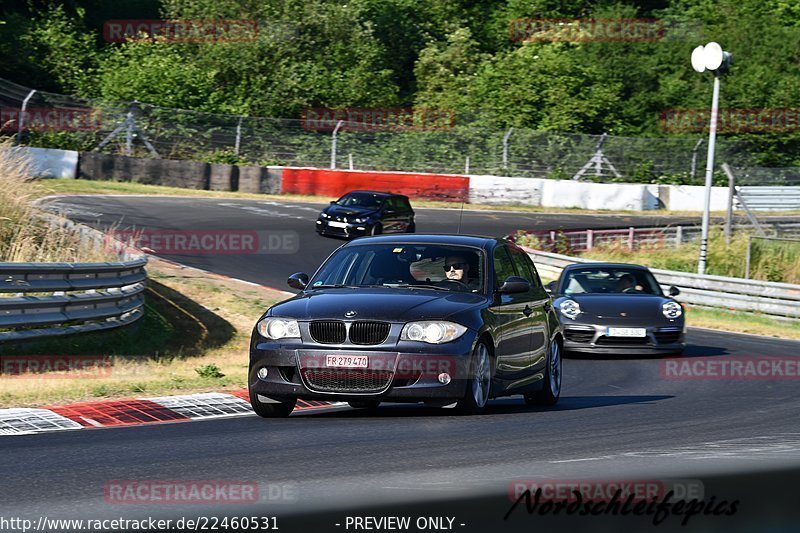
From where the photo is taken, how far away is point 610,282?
1842cm

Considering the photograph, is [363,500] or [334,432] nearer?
[363,500]

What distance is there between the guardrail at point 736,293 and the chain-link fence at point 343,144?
1641 centimetres

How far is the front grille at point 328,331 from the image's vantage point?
901cm

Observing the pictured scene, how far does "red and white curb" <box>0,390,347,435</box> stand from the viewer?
868cm

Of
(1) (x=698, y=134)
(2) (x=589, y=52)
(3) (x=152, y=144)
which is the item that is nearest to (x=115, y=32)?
(3) (x=152, y=144)

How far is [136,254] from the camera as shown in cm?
1731

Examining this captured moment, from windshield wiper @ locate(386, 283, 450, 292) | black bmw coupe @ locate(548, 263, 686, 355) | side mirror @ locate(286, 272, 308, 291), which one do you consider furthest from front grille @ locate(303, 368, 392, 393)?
black bmw coupe @ locate(548, 263, 686, 355)

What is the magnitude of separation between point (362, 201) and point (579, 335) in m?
16.7

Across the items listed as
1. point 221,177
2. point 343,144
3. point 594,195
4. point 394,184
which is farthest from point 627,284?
point 594,195

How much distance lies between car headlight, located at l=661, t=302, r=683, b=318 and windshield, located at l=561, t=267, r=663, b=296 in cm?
82

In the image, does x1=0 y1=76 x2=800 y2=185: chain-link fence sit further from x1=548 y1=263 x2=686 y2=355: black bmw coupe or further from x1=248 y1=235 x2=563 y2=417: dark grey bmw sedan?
x1=248 y1=235 x2=563 y2=417: dark grey bmw sedan

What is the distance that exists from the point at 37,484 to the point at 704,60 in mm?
25965

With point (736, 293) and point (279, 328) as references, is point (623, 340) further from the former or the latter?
point (736, 293)

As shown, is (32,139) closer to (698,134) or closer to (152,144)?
(152,144)
